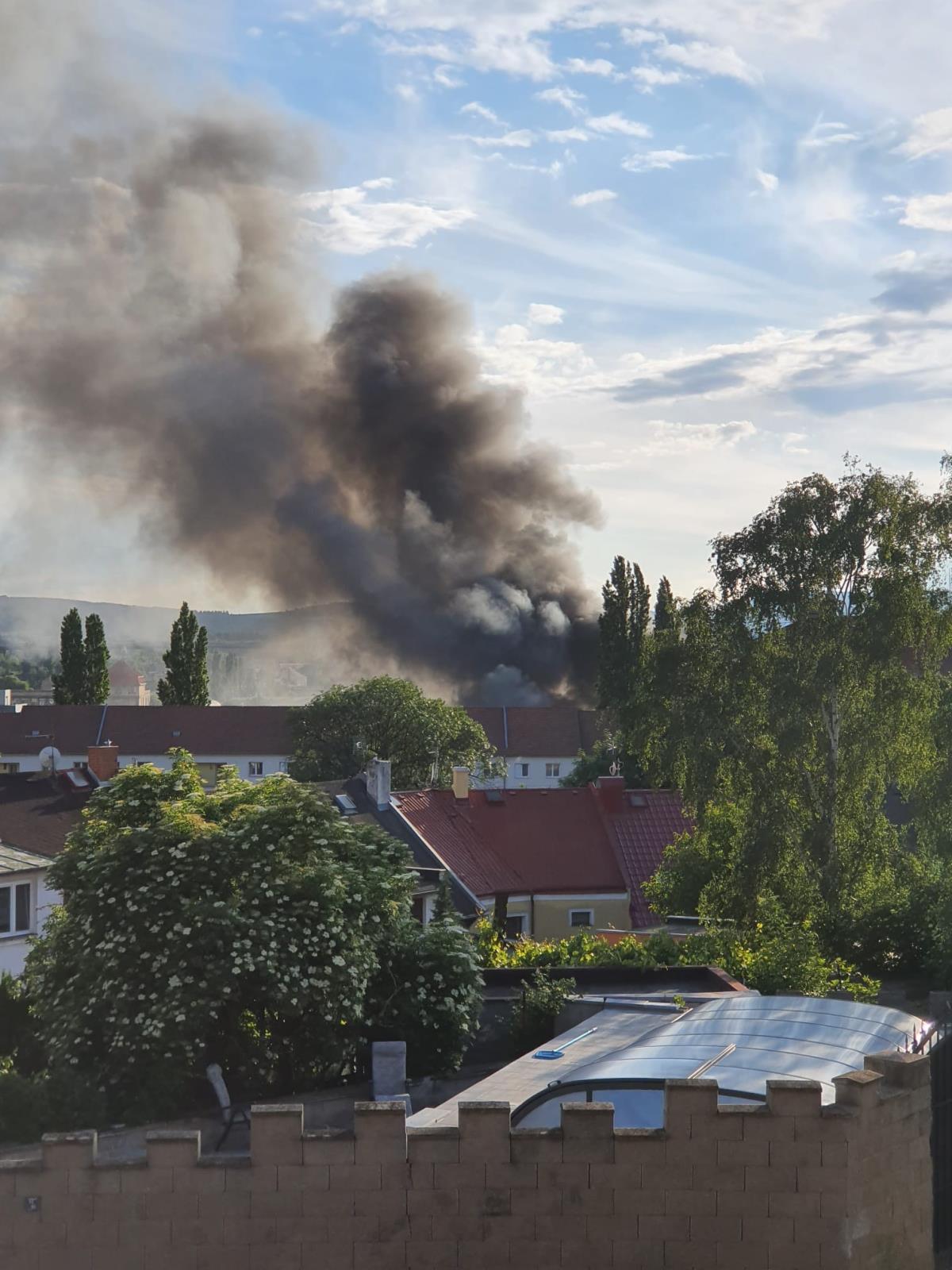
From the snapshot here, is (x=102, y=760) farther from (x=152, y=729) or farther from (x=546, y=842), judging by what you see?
(x=152, y=729)

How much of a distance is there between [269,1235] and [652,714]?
1631 cm

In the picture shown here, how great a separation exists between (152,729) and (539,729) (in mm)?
24024

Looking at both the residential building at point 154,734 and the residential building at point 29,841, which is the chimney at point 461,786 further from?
the residential building at point 154,734

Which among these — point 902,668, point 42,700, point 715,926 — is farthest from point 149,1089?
point 42,700

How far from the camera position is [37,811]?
107 feet

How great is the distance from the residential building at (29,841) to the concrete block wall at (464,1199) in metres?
6.65

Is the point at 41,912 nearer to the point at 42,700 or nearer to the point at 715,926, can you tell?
the point at 715,926

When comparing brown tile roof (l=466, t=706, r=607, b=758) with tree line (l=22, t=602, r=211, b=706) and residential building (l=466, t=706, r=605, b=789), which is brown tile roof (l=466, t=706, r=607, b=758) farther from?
tree line (l=22, t=602, r=211, b=706)

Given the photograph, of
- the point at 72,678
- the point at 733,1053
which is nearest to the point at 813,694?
the point at 733,1053

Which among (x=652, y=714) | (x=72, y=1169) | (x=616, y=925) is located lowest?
(x=616, y=925)

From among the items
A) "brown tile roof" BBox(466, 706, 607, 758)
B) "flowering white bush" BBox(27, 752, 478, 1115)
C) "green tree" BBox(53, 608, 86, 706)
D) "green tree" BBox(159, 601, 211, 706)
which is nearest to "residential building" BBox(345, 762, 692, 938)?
"flowering white bush" BBox(27, 752, 478, 1115)

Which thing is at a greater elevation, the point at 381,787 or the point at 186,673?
the point at 186,673

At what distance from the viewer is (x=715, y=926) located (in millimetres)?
20266

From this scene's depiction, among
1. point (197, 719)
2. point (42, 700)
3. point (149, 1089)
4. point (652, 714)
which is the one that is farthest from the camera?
point (42, 700)
